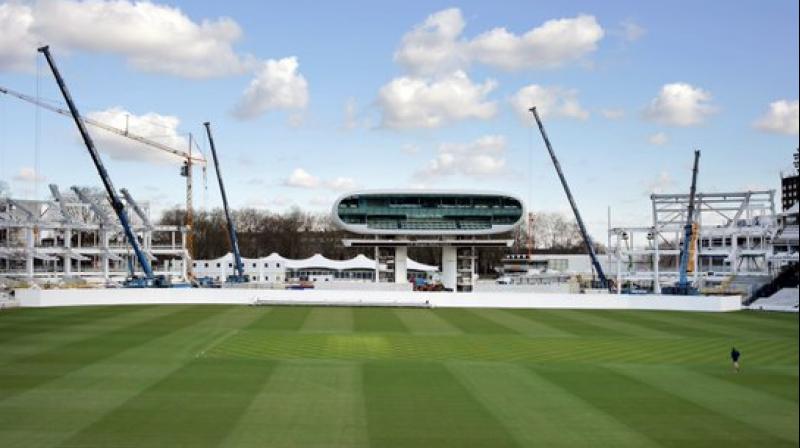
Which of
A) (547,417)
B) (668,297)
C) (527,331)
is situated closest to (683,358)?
(527,331)

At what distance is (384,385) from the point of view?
26156 millimetres

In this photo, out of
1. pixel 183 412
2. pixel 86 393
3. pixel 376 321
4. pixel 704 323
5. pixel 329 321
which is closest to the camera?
pixel 183 412

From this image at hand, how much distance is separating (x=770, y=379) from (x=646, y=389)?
5921 millimetres

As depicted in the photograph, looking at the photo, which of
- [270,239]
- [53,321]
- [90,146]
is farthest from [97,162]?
[270,239]

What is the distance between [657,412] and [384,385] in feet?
28.6

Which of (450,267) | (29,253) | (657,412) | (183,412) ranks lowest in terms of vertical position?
(657,412)

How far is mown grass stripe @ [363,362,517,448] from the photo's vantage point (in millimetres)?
19062

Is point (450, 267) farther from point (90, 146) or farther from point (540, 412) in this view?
point (540, 412)

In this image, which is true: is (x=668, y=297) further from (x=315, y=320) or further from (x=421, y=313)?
(x=315, y=320)

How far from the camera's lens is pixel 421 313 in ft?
189

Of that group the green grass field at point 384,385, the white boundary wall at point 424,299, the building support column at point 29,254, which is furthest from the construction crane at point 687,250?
the building support column at point 29,254

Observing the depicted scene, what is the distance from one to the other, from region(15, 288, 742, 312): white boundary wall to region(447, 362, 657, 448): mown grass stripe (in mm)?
33999

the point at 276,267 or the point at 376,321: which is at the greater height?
the point at 276,267

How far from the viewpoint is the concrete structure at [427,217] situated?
78.3 m
